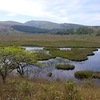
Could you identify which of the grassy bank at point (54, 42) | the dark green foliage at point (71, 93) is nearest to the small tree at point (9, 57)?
the dark green foliage at point (71, 93)

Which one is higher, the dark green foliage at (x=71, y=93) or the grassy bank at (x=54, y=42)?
the dark green foliage at (x=71, y=93)

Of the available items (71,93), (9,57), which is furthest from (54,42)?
(71,93)

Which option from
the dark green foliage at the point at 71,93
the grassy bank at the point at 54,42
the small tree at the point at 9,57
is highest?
the dark green foliage at the point at 71,93

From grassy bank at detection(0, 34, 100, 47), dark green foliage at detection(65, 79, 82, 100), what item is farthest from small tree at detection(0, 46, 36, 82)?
grassy bank at detection(0, 34, 100, 47)

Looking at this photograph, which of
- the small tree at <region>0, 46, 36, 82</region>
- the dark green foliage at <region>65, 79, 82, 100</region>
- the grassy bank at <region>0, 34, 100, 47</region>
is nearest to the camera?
the dark green foliage at <region>65, 79, 82, 100</region>

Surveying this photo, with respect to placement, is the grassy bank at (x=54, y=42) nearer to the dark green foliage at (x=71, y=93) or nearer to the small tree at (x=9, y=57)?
the small tree at (x=9, y=57)

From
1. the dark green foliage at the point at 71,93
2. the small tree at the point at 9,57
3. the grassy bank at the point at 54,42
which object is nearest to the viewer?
the dark green foliage at the point at 71,93

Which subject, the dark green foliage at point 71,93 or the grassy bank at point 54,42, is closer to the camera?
the dark green foliage at point 71,93

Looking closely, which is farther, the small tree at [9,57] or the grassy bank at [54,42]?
the grassy bank at [54,42]

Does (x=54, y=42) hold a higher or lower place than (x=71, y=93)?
lower

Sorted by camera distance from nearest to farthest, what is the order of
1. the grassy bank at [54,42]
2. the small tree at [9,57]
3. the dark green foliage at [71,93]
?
the dark green foliage at [71,93] → the small tree at [9,57] → the grassy bank at [54,42]

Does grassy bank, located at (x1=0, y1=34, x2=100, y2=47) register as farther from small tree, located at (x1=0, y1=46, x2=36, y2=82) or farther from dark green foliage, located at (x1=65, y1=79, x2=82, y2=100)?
dark green foliage, located at (x1=65, y1=79, x2=82, y2=100)

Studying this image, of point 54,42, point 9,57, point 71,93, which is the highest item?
point 71,93

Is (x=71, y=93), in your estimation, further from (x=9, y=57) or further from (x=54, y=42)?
(x=54, y=42)
